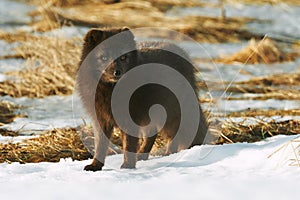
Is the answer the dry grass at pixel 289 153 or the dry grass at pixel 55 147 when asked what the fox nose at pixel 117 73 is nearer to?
the dry grass at pixel 55 147

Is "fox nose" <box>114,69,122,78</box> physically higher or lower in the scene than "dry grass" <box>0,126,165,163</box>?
higher

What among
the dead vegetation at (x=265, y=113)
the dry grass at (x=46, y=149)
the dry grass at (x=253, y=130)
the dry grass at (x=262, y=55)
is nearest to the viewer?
the dry grass at (x=46, y=149)

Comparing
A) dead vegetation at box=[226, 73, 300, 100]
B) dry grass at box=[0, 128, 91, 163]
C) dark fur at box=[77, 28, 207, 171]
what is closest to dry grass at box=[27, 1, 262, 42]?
dead vegetation at box=[226, 73, 300, 100]

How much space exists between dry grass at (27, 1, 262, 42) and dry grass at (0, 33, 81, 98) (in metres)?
1.99

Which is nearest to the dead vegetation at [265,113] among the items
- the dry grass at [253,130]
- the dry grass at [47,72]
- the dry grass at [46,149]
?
the dry grass at [253,130]

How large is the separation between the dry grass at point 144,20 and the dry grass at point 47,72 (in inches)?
78.5

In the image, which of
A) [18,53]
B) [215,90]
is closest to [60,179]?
[215,90]

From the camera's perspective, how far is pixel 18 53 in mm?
9438

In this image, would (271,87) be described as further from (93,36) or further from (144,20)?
(144,20)

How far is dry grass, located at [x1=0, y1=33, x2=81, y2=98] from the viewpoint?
26.1ft

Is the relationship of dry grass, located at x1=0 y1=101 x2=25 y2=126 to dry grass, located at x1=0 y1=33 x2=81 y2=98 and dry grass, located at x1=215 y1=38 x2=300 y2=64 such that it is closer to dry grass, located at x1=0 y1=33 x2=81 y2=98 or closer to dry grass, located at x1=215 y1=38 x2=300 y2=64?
dry grass, located at x1=0 y1=33 x2=81 y2=98

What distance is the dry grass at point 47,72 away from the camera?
7945 millimetres

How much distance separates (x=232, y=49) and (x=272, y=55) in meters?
0.88

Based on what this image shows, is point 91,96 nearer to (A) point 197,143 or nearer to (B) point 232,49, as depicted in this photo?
(A) point 197,143
